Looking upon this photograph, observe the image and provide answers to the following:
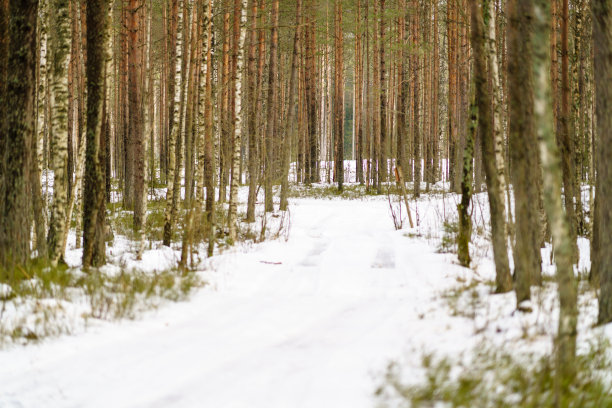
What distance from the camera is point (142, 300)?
4.87 metres

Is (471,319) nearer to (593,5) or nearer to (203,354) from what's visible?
(203,354)

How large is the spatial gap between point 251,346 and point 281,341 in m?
0.27

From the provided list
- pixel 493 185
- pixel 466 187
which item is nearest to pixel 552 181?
pixel 493 185

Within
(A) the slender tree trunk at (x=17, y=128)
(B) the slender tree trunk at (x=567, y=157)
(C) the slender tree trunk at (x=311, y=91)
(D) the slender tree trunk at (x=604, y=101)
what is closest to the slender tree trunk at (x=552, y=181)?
(D) the slender tree trunk at (x=604, y=101)

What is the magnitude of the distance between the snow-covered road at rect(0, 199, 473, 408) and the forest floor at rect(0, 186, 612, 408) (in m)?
0.01

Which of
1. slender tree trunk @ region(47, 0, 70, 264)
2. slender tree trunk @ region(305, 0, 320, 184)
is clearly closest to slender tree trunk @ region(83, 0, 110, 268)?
slender tree trunk @ region(47, 0, 70, 264)

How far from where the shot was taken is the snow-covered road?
2992mm

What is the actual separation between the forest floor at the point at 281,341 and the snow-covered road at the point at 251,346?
1cm

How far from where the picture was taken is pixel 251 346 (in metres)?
3.82

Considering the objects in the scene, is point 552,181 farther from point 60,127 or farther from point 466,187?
point 60,127

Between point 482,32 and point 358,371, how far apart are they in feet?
13.6

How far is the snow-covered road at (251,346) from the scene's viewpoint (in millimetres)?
2992

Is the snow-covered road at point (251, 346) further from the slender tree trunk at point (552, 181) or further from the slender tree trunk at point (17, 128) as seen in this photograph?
the slender tree trunk at point (17, 128)

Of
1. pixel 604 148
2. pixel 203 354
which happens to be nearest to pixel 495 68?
pixel 604 148
